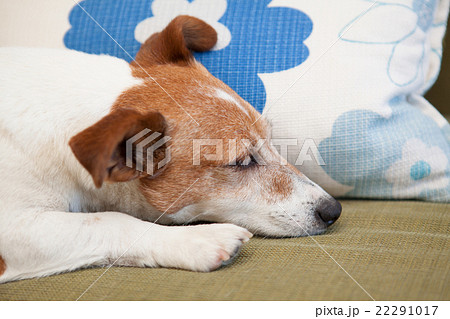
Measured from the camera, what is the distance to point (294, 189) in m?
1.45

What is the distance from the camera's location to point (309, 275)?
1084 millimetres

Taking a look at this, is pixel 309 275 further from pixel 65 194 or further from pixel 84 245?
pixel 65 194

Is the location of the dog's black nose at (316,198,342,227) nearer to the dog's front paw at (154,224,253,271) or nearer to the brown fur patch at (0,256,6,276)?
the dog's front paw at (154,224,253,271)

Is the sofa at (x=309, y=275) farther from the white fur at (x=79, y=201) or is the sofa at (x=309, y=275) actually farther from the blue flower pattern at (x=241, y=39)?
the blue flower pattern at (x=241, y=39)

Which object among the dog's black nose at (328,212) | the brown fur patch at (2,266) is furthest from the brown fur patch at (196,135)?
the brown fur patch at (2,266)

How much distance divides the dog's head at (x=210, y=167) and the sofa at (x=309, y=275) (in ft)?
0.28

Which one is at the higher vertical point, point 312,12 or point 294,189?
point 312,12

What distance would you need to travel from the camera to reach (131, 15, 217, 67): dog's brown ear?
157 centimetres

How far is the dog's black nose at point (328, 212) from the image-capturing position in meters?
1.40

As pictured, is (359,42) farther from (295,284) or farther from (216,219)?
(295,284)

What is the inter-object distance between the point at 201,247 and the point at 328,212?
1.39 feet

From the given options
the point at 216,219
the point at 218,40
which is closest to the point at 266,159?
the point at 216,219

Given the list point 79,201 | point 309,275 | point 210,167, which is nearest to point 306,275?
point 309,275

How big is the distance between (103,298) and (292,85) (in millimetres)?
949
